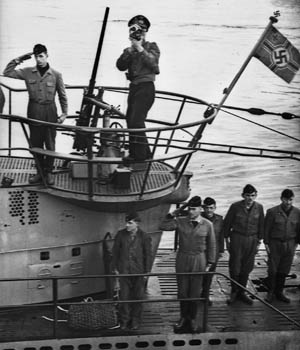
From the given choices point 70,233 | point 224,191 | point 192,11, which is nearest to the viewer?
point 70,233

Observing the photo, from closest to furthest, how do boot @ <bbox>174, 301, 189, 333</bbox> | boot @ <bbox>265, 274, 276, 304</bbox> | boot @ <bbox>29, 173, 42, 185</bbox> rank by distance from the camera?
boot @ <bbox>29, 173, 42, 185</bbox> < boot @ <bbox>174, 301, 189, 333</bbox> < boot @ <bbox>265, 274, 276, 304</bbox>

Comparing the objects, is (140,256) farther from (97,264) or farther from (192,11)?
(192,11)

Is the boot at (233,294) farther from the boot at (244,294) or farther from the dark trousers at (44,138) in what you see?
the dark trousers at (44,138)

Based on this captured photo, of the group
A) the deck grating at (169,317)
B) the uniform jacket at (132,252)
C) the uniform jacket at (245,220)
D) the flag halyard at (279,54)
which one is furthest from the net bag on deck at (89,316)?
the flag halyard at (279,54)

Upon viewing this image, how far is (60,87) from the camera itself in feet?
31.2

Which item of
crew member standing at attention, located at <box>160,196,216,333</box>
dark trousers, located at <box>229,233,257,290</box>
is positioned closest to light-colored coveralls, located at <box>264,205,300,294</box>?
dark trousers, located at <box>229,233,257,290</box>

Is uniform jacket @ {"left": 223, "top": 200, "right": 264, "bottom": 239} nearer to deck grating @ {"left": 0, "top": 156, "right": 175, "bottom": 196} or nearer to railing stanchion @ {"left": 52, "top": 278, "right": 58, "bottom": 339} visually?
deck grating @ {"left": 0, "top": 156, "right": 175, "bottom": 196}

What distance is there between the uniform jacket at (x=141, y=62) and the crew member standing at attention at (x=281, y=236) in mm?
2299

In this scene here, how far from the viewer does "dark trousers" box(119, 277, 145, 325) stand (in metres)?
9.10

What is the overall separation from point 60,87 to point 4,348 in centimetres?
313

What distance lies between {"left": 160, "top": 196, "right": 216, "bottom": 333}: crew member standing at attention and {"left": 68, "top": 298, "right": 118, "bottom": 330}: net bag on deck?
85cm

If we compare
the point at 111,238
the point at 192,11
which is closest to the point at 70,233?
the point at 111,238

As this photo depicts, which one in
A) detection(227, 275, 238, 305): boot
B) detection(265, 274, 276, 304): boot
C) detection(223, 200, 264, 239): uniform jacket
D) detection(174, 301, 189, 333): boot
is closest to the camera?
detection(174, 301, 189, 333): boot

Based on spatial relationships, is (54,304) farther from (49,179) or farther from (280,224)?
(280,224)
